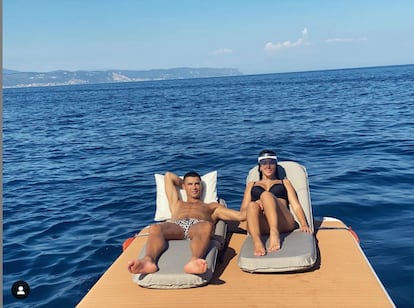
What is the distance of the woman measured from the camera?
20.4ft

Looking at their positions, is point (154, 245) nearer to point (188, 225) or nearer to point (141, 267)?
point (141, 267)

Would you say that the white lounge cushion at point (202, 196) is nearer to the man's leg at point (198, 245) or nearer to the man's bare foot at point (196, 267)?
the man's leg at point (198, 245)

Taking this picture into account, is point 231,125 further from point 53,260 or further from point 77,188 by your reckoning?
point 53,260

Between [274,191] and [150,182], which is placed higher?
[274,191]

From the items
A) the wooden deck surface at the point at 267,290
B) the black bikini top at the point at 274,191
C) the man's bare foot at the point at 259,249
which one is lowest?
the wooden deck surface at the point at 267,290

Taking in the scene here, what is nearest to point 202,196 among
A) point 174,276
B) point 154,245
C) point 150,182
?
point 154,245

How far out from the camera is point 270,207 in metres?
6.52

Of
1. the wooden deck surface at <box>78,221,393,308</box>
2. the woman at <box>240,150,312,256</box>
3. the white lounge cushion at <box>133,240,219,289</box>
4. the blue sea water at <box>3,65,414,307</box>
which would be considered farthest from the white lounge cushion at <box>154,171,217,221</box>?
the white lounge cushion at <box>133,240,219,289</box>

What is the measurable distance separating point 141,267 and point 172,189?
2.83m

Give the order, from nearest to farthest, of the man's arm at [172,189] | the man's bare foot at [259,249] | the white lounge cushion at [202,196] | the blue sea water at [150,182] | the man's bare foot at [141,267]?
the man's bare foot at [141,267] < the man's bare foot at [259,249] < the blue sea water at [150,182] < the man's arm at [172,189] < the white lounge cushion at [202,196]

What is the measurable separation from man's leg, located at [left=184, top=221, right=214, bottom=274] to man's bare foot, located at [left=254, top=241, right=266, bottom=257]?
647 millimetres

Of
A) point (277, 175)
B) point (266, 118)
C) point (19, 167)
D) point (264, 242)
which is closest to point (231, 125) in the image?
point (266, 118)

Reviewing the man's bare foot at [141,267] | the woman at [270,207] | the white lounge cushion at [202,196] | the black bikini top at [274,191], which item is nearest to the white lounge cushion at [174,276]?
the man's bare foot at [141,267]

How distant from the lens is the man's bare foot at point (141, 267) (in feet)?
17.8
